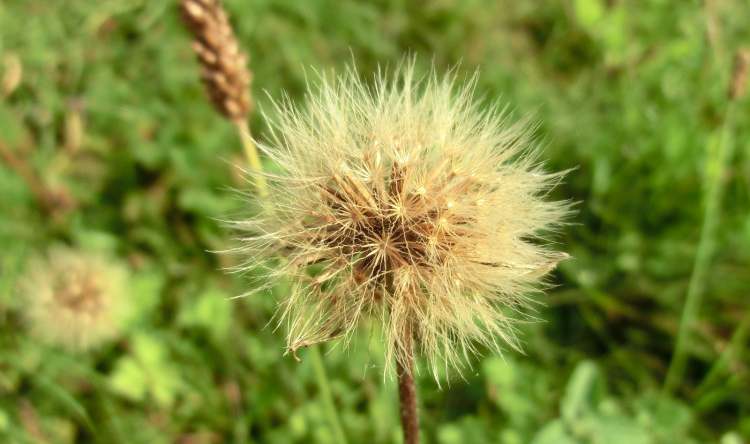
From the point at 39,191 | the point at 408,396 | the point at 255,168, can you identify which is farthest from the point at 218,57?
the point at 39,191

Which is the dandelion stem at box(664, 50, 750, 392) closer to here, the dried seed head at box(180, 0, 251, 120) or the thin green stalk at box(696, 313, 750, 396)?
the thin green stalk at box(696, 313, 750, 396)

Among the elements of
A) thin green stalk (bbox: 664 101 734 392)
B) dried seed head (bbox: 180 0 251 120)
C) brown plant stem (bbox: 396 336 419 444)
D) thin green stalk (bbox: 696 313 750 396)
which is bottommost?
brown plant stem (bbox: 396 336 419 444)

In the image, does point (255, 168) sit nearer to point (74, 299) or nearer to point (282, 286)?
point (282, 286)

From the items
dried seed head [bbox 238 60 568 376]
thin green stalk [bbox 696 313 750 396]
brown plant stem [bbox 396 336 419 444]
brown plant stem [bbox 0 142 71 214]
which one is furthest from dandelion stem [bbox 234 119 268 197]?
thin green stalk [bbox 696 313 750 396]

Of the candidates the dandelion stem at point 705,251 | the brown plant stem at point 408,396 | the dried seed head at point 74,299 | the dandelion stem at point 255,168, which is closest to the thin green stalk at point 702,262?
the dandelion stem at point 705,251

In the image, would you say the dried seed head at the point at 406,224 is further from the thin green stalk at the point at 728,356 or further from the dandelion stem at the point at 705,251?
the thin green stalk at the point at 728,356

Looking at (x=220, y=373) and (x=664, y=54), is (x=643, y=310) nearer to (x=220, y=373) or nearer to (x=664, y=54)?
(x=664, y=54)
